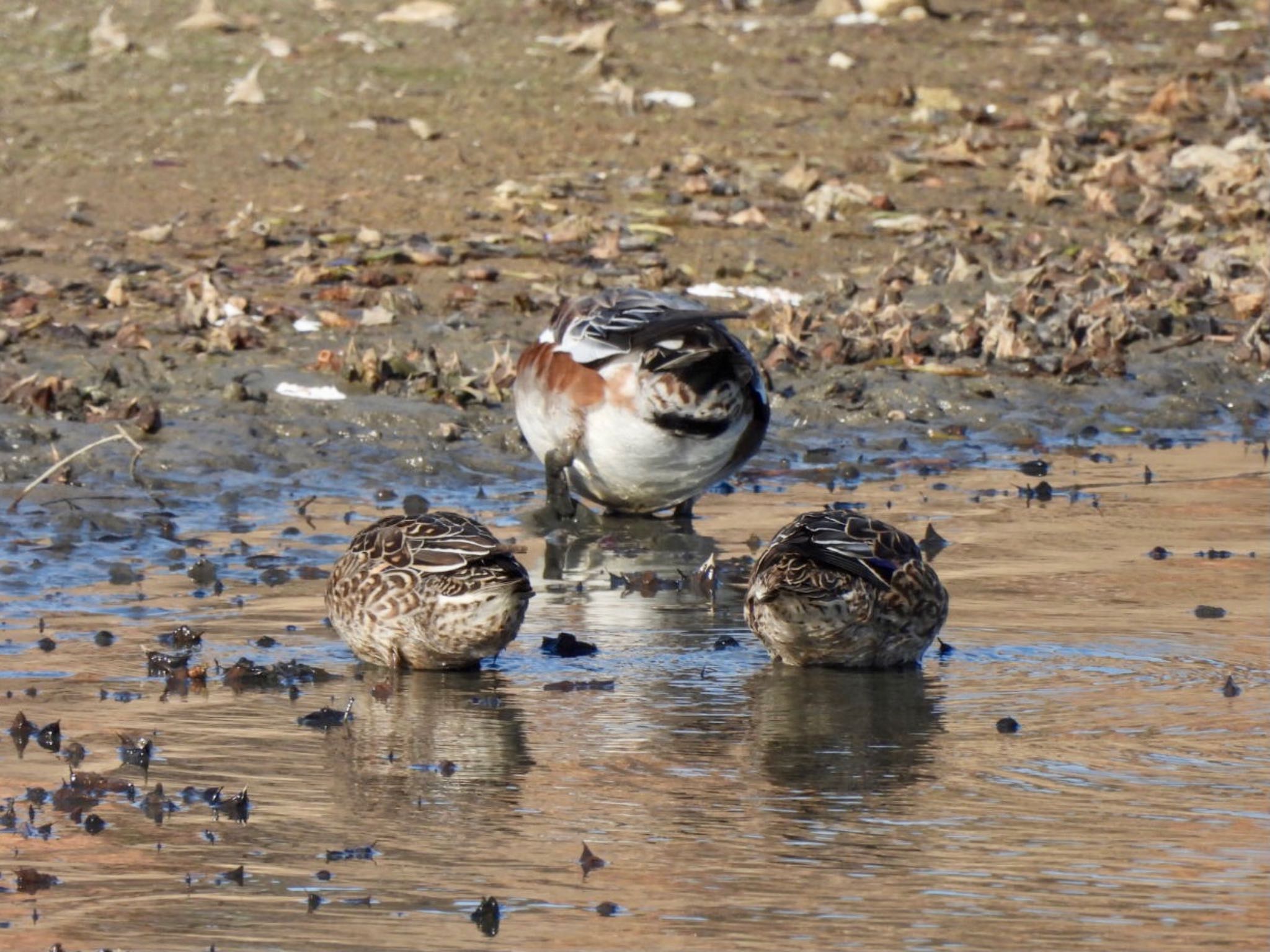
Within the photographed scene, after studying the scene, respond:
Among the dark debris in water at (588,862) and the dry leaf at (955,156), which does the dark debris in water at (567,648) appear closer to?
the dark debris in water at (588,862)

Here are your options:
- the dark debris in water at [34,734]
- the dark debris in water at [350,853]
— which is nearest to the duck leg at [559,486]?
the dark debris in water at [34,734]

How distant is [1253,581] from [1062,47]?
11646 millimetres

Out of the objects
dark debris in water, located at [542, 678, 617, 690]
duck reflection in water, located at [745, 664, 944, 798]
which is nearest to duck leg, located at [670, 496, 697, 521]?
duck reflection in water, located at [745, 664, 944, 798]

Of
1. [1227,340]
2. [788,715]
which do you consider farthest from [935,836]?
[1227,340]

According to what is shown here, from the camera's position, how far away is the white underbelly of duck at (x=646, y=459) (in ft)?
31.4

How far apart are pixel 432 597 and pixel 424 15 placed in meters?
12.8

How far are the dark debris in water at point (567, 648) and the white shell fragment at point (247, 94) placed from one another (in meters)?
10.2

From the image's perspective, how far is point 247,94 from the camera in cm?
1689

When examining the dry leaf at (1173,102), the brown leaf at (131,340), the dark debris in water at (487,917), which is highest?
the dry leaf at (1173,102)

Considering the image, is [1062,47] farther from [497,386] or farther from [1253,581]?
[1253,581]

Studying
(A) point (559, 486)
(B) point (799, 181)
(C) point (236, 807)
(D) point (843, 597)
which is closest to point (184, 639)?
(C) point (236, 807)

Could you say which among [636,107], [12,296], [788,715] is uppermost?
[636,107]

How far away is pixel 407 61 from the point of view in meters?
18.0

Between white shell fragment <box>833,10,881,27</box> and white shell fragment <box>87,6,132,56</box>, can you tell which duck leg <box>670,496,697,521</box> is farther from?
white shell fragment <box>833,10,881,27</box>
